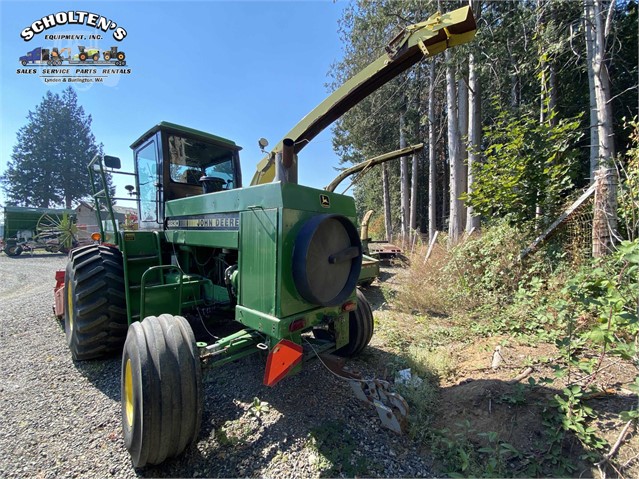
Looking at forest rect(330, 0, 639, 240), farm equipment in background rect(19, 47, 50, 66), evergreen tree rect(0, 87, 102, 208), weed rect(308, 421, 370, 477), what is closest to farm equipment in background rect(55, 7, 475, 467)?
weed rect(308, 421, 370, 477)

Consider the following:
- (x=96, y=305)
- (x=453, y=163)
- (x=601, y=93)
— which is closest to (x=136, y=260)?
(x=96, y=305)

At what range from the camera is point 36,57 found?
19.2ft

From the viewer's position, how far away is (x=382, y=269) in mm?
9453

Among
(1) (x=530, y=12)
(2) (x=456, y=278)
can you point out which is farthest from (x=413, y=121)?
(2) (x=456, y=278)

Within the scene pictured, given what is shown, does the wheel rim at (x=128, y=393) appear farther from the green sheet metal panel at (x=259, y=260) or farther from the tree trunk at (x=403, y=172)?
the tree trunk at (x=403, y=172)

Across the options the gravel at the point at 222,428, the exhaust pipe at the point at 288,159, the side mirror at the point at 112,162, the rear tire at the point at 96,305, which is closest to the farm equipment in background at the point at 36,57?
the side mirror at the point at 112,162

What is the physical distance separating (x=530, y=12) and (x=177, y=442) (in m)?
9.37

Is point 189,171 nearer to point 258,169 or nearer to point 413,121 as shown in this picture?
point 258,169

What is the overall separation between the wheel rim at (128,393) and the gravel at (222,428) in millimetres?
283

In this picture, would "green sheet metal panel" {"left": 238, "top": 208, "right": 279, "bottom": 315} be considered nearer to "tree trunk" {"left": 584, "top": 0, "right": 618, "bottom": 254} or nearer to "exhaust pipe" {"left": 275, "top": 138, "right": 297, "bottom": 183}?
"exhaust pipe" {"left": 275, "top": 138, "right": 297, "bottom": 183}

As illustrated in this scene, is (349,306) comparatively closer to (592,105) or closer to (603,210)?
(603,210)

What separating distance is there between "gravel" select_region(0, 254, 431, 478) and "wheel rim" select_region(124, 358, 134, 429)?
0.28 metres

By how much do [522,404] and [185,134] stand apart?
14.5ft

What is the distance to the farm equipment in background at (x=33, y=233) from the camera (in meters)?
16.8
